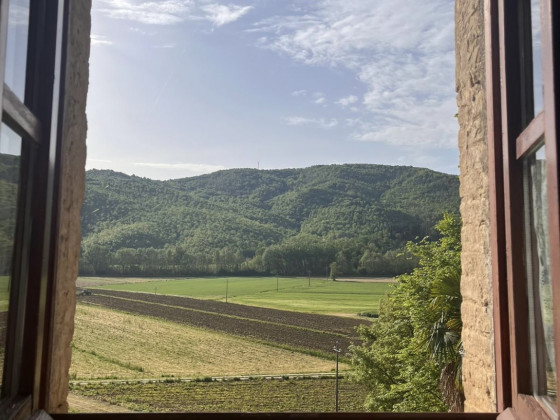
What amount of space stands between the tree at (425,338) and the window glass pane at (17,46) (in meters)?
2.98

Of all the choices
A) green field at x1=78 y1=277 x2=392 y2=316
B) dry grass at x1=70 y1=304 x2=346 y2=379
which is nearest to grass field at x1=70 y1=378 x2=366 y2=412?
dry grass at x1=70 y1=304 x2=346 y2=379

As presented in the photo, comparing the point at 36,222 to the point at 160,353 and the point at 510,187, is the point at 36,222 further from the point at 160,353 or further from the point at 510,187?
the point at 160,353

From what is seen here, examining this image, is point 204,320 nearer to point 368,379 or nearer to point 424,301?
point 368,379

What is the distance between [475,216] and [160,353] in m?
29.9

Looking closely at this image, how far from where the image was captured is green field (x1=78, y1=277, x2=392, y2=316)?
104 feet

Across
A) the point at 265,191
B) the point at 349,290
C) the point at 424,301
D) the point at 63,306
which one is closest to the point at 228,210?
the point at 265,191

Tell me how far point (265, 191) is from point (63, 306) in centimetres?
5123

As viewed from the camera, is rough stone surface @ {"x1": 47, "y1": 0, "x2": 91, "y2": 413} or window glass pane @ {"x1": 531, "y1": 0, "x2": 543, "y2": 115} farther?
rough stone surface @ {"x1": 47, "y1": 0, "x2": 91, "y2": 413}

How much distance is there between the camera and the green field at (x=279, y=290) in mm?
31594

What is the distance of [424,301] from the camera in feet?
33.4

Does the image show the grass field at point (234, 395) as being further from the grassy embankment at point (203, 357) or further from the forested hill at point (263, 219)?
the forested hill at point (263, 219)

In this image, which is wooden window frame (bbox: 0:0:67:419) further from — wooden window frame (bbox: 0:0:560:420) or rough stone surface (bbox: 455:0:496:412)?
rough stone surface (bbox: 455:0:496:412)

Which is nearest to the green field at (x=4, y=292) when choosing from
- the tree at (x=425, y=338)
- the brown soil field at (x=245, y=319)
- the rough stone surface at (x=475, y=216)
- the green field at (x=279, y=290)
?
the rough stone surface at (x=475, y=216)

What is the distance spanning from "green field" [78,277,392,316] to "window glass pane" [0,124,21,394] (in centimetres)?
2773
